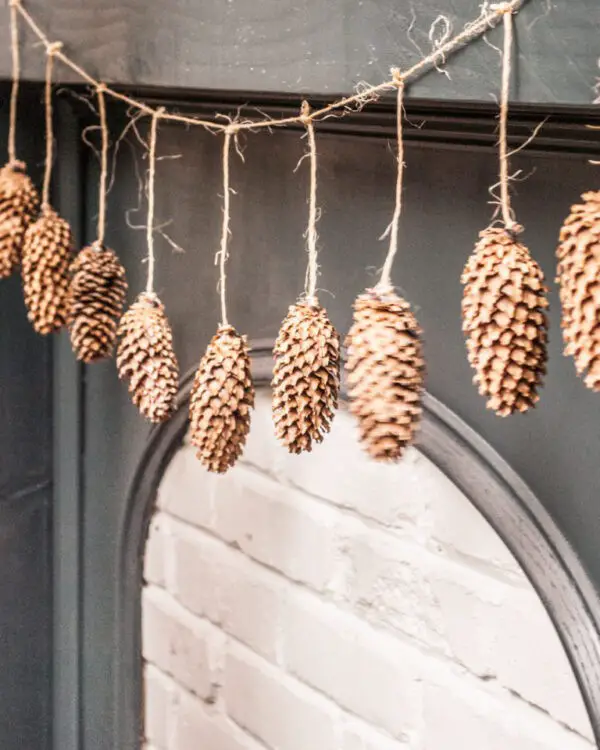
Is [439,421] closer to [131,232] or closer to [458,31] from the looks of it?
[458,31]

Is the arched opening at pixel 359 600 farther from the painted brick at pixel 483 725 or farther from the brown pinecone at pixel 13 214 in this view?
the brown pinecone at pixel 13 214

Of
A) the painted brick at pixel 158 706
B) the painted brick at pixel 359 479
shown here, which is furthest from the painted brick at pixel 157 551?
the painted brick at pixel 359 479

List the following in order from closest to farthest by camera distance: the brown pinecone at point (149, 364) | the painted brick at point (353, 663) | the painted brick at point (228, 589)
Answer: the brown pinecone at point (149, 364)
the painted brick at point (353, 663)
the painted brick at point (228, 589)

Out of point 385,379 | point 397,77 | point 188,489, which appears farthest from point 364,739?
point 397,77

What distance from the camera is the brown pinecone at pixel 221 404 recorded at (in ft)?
1.97

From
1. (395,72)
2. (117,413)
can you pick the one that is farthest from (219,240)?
(395,72)

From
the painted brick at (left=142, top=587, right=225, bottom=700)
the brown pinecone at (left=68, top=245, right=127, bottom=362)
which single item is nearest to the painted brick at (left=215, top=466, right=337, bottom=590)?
the painted brick at (left=142, top=587, right=225, bottom=700)

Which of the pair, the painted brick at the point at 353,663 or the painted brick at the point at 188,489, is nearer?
the painted brick at the point at 353,663

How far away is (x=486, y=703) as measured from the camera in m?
0.69

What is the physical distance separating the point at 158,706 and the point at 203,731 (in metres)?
0.08

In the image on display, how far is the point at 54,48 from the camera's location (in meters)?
0.72

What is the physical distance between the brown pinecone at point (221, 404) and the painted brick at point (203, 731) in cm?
42

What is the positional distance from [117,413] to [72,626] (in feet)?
0.89

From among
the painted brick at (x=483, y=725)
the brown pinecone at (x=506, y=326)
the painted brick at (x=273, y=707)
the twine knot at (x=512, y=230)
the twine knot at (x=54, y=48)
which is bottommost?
the painted brick at (x=273, y=707)
